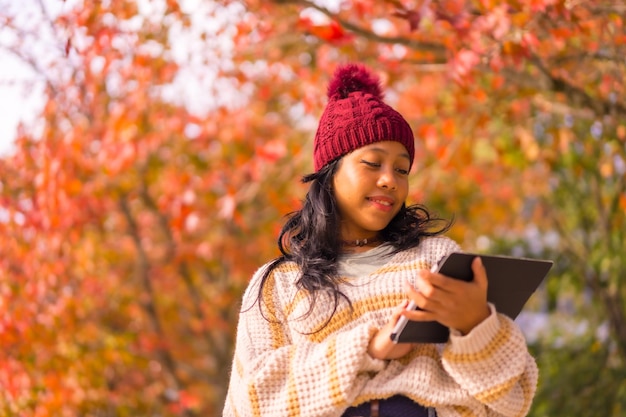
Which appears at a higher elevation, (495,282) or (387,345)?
(495,282)

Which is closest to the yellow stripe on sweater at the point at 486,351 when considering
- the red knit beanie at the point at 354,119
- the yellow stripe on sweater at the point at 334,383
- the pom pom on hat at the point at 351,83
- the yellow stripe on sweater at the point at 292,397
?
the yellow stripe on sweater at the point at 334,383

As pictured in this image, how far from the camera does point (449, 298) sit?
175cm

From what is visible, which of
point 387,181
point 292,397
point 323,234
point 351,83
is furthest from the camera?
point 351,83

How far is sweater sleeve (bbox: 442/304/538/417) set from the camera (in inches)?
71.1

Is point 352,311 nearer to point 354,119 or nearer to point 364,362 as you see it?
point 364,362

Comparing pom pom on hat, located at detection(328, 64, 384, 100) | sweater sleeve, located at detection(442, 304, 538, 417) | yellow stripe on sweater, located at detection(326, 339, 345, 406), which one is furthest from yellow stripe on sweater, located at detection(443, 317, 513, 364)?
pom pom on hat, located at detection(328, 64, 384, 100)

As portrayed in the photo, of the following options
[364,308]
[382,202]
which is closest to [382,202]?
[382,202]

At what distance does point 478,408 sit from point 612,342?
150 inches

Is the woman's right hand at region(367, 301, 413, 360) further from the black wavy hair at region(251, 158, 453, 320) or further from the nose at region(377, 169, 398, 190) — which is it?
the nose at region(377, 169, 398, 190)

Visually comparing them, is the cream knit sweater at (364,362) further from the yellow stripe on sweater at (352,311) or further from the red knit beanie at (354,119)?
the red knit beanie at (354,119)

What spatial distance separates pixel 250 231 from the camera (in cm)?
697

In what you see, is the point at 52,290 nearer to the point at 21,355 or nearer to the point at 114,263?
the point at 21,355

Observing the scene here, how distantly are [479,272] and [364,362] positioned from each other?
32cm

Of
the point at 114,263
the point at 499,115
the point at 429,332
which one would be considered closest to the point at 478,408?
the point at 429,332
